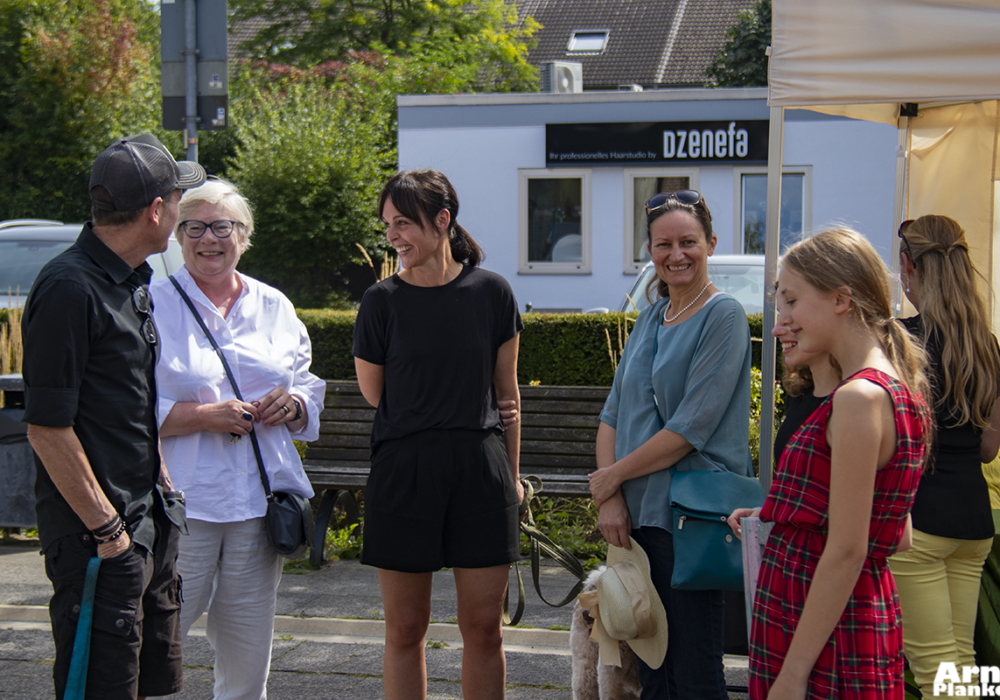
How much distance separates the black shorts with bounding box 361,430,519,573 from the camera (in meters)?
2.99

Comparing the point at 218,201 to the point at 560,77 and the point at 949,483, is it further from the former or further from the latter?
the point at 560,77

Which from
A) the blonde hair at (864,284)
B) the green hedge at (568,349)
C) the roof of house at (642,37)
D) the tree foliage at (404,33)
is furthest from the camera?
the roof of house at (642,37)

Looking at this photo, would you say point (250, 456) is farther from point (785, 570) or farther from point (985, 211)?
point (985, 211)

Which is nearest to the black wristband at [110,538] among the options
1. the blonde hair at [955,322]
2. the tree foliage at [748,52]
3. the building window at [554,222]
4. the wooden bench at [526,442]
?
the blonde hair at [955,322]

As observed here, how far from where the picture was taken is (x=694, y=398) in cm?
288

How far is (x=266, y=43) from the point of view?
33406 mm

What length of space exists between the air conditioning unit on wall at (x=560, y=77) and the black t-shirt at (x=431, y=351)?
1749 centimetres

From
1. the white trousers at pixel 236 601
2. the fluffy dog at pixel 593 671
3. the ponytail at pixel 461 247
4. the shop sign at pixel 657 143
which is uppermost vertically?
the shop sign at pixel 657 143

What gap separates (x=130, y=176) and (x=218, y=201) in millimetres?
A: 670

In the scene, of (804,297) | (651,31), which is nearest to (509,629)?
(804,297)

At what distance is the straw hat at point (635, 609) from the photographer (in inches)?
113

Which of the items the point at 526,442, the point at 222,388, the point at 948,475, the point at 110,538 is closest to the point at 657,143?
the point at 526,442

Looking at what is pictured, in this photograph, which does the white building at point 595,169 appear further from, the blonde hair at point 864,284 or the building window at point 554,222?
the blonde hair at point 864,284

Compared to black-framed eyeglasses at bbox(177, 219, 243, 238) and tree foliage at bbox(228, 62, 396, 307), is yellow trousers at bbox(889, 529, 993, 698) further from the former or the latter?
tree foliage at bbox(228, 62, 396, 307)
